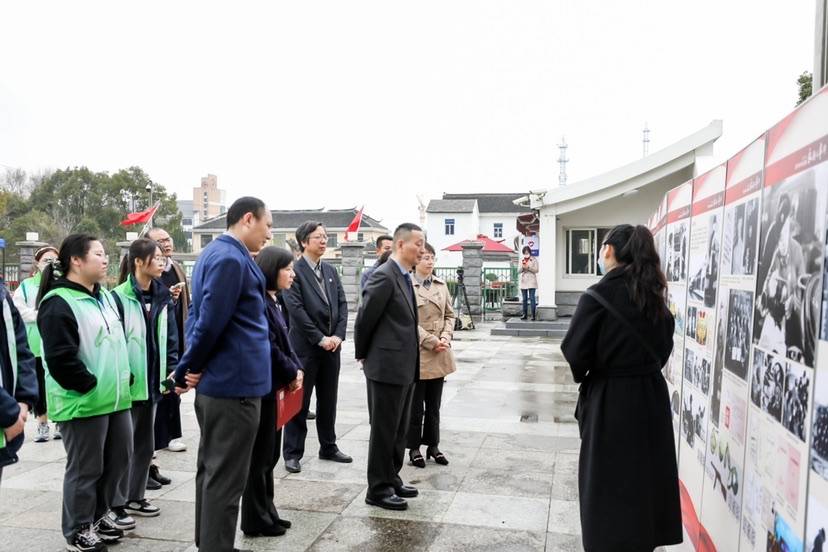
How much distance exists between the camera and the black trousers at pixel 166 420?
532 cm

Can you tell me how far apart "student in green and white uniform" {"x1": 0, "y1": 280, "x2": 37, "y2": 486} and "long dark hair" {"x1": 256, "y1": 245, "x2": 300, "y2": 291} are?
1495mm

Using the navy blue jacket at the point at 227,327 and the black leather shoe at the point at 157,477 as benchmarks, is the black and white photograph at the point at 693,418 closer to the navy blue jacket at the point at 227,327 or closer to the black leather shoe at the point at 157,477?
the navy blue jacket at the point at 227,327

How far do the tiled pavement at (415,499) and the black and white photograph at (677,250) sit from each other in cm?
176

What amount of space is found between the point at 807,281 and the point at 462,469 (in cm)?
379

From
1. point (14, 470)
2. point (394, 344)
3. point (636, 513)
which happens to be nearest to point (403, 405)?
point (394, 344)

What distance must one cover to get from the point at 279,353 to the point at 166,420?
6.46 feet

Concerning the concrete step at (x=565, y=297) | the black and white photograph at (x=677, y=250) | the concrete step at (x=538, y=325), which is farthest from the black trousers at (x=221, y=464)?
the concrete step at (x=565, y=297)

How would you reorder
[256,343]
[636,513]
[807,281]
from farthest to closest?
[256,343], [636,513], [807,281]

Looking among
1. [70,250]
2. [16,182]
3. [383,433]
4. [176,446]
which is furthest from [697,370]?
[16,182]

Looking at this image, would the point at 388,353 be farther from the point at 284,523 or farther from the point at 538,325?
the point at 538,325

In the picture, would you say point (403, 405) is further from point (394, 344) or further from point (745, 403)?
point (745, 403)

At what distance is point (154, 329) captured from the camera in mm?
4695

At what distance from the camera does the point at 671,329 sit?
3.26m

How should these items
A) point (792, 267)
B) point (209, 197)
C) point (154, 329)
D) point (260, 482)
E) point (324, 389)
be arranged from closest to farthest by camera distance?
point (792, 267) < point (260, 482) < point (154, 329) < point (324, 389) < point (209, 197)
